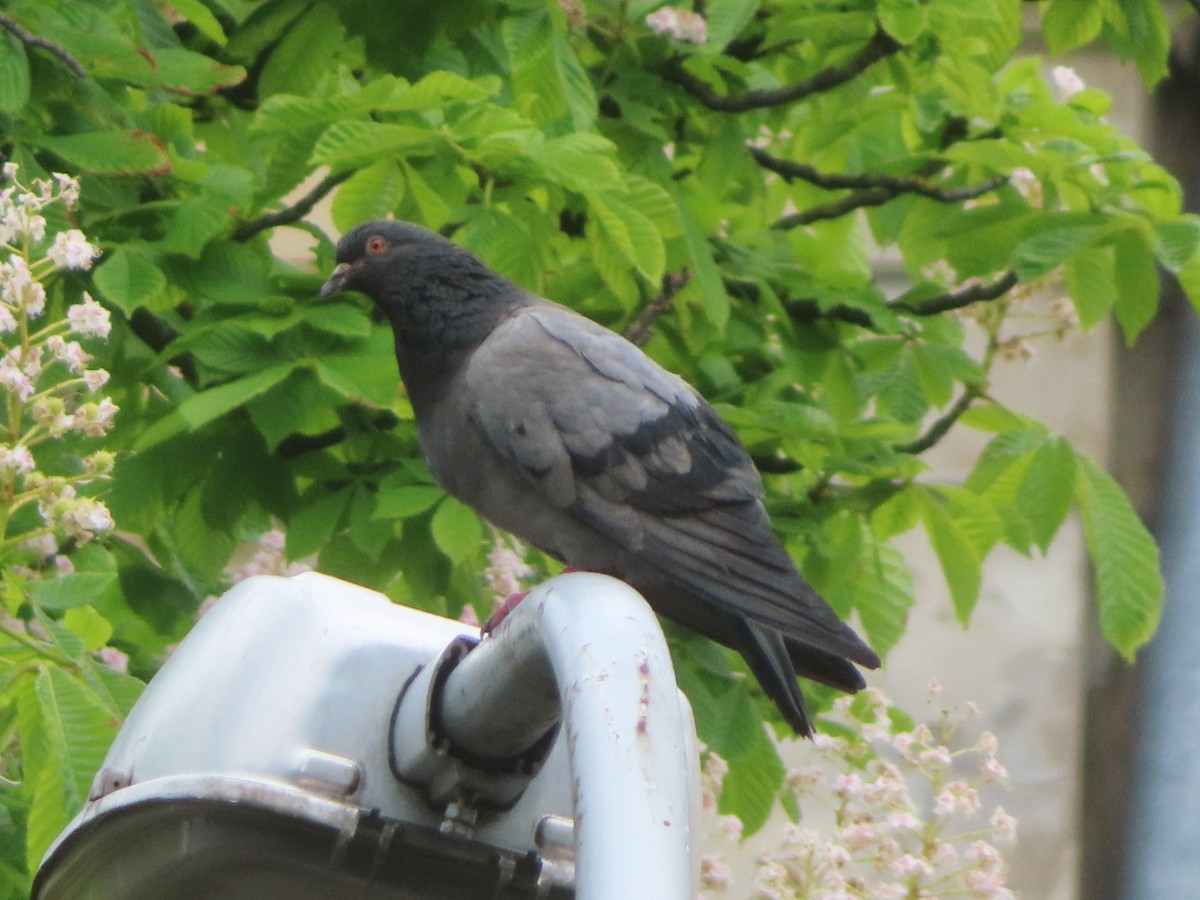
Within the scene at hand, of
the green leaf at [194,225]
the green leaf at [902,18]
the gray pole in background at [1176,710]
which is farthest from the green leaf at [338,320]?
the gray pole in background at [1176,710]

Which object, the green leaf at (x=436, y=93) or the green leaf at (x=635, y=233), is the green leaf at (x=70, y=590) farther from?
the green leaf at (x=635, y=233)

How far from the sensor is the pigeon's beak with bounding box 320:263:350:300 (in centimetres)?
339

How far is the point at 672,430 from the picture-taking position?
10.4ft

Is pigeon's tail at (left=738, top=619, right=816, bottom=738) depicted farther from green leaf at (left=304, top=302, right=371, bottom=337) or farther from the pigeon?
green leaf at (left=304, top=302, right=371, bottom=337)

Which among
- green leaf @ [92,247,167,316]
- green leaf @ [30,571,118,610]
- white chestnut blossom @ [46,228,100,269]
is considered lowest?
green leaf @ [30,571,118,610]

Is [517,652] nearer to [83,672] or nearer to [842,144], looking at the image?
[83,672]

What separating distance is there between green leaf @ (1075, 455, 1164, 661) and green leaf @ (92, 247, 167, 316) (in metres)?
1.99

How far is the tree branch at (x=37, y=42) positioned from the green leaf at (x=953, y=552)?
1.92 metres

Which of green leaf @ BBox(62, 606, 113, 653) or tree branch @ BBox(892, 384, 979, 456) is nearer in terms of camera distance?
green leaf @ BBox(62, 606, 113, 653)

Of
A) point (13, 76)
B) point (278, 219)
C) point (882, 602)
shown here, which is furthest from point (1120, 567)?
point (13, 76)

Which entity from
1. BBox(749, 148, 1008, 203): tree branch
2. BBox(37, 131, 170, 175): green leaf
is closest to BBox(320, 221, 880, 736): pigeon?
BBox(37, 131, 170, 175): green leaf

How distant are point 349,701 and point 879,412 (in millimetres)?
2969

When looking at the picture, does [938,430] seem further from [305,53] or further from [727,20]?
[305,53]

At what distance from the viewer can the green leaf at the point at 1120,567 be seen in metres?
3.55
